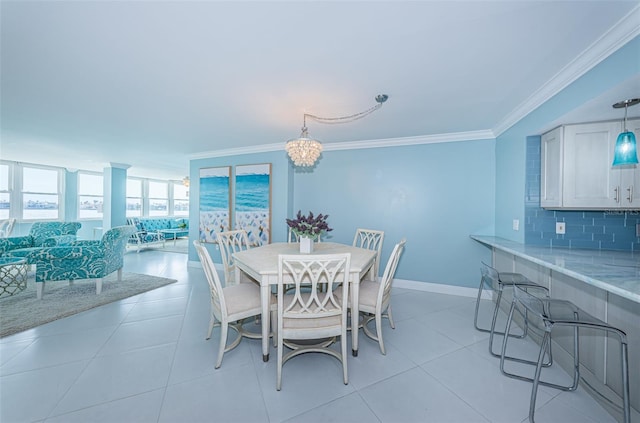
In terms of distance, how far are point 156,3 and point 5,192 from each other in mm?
8345

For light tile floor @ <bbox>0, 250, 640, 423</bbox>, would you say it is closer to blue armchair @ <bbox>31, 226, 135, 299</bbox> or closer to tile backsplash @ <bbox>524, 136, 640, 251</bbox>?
blue armchair @ <bbox>31, 226, 135, 299</bbox>

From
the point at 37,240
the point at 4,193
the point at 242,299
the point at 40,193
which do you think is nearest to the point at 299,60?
the point at 242,299

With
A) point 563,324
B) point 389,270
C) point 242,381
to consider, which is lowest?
point 242,381

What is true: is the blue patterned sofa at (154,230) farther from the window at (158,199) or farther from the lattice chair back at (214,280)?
the lattice chair back at (214,280)

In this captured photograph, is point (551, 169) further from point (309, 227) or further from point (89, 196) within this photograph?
point (89, 196)

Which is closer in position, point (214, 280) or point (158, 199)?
point (214, 280)

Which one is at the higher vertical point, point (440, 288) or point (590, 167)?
point (590, 167)

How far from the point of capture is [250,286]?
2348 millimetres

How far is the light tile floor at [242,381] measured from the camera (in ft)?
4.85

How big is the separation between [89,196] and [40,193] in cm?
108

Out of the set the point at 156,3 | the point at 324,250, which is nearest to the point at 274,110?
the point at 156,3

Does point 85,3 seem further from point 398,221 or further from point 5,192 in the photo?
point 5,192

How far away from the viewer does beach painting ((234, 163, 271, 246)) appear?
4270 millimetres

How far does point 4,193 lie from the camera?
591 cm
